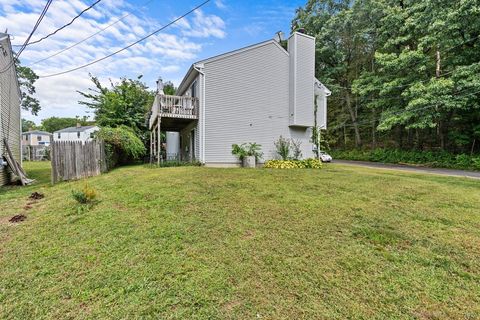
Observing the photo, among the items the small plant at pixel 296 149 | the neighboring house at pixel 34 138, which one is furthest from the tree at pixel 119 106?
the neighboring house at pixel 34 138

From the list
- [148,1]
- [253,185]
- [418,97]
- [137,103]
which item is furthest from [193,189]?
[418,97]

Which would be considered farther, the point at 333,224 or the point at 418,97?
the point at 418,97

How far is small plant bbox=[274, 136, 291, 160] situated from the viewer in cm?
1345

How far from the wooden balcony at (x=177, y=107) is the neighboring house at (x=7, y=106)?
6133 millimetres

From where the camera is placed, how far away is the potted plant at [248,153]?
1235 centimetres

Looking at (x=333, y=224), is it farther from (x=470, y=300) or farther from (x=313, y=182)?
(x=313, y=182)

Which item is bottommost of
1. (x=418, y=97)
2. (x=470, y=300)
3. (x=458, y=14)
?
Result: (x=470, y=300)

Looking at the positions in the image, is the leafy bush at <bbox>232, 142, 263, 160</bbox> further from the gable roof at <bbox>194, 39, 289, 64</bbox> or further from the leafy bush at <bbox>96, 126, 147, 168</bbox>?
the leafy bush at <bbox>96, 126, 147, 168</bbox>

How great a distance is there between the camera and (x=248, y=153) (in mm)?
12641

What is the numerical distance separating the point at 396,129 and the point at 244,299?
1045 inches

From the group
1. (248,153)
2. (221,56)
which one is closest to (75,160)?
(248,153)

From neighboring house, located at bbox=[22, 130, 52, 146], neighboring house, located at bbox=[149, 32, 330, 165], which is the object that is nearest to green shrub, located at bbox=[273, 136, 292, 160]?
neighboring house, located at bbox=[149, 32, 330, 165]

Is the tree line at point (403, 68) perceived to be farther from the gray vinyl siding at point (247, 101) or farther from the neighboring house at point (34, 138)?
the neighboring house at point (34, 138)

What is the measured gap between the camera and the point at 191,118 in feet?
40.3
